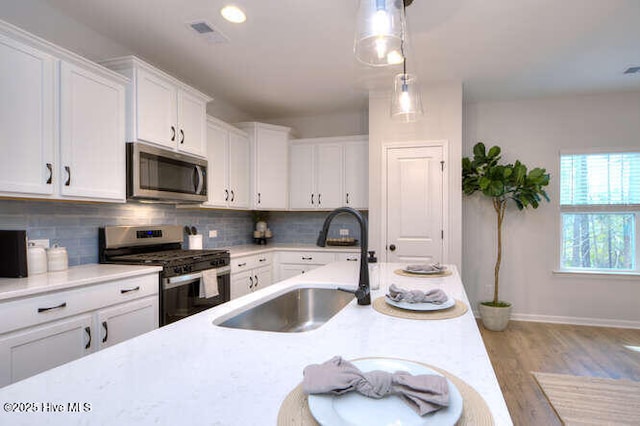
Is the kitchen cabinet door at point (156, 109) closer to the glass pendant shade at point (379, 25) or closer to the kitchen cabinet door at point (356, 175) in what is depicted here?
the glass pendant shade at point (379, 25)

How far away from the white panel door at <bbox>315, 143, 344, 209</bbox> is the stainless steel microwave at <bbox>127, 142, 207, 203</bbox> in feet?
5.16

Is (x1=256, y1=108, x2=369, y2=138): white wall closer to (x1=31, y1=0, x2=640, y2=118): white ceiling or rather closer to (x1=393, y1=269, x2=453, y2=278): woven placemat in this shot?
(x1=31, y1=0, x2=640, y2=118): white ceiling

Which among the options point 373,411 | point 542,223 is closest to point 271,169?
point 542,223

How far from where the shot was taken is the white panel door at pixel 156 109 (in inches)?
103

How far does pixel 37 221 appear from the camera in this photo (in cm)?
225

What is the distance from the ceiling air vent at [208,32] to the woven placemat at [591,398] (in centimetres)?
348

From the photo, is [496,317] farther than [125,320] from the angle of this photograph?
Yes

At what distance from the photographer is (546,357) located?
126 inches

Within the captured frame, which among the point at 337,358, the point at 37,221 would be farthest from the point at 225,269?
the point at 337,358

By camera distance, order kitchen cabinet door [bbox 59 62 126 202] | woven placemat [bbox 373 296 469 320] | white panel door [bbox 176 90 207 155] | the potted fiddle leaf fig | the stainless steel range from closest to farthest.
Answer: woven placemat [bbox 373 296 469 320]
kitchen cabinet door [bbox 59 62 126 202]
the stainless steel range
white panel door [bbox 176 90 207 155]
the potted fiddle leaf fig

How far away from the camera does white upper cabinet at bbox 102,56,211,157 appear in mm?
2570

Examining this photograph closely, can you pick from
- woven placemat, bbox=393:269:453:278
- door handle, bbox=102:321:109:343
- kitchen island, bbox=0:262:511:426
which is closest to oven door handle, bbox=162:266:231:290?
door handle, bbox=102:321:109:343

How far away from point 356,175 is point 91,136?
2.78 metres

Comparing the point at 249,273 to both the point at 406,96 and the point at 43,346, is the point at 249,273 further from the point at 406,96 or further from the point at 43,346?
the point at 406,96
